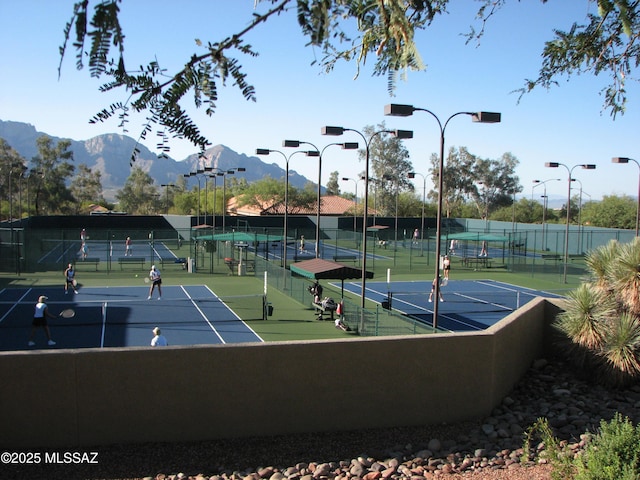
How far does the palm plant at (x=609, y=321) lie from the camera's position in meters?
11.6

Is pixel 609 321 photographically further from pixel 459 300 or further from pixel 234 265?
pixel 234 265

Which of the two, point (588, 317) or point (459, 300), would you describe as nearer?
point (588, 317)

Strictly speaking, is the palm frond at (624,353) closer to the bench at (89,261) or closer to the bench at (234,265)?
the bench at (234,265)

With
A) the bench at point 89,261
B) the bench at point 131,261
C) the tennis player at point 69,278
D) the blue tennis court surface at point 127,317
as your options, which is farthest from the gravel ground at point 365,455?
the bench at point 131,261

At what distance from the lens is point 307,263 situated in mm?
26422

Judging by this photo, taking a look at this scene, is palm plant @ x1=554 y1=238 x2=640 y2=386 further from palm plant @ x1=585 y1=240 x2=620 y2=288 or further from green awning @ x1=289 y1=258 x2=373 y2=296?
green awning @ x1=289 y1=258 x2=373 y2=296

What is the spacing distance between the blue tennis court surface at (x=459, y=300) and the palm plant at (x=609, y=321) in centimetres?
1128

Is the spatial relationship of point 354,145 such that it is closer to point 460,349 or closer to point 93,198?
point 460,349

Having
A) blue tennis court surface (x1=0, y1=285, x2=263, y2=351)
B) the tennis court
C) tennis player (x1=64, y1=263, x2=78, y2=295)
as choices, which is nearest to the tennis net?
blue tennis court surface (x1=0, y1=285, x2=263, y2=351)

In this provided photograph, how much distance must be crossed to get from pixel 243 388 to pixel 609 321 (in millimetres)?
7013

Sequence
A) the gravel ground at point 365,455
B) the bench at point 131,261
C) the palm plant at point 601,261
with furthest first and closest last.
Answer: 1. the bench at point 131,261
2. the palm plant at point 601,261
3. the gravel ground at point 365,455

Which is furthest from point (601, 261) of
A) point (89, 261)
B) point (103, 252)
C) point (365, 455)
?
point (103, 252)

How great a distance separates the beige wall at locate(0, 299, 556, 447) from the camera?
866 centimetres

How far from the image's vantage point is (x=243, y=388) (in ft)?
30.7
